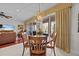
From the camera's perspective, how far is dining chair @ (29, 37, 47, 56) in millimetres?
3397

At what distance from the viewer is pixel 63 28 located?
3.61 meters

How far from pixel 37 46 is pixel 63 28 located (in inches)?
37.2

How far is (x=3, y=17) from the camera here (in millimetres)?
3529

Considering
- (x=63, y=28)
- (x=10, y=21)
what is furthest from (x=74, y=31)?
(x=10, y=21)

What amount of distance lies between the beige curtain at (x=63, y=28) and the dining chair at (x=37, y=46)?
455 millimetres

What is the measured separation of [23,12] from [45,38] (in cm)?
101

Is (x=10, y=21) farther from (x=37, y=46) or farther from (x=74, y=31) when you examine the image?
(x=74, y=31)

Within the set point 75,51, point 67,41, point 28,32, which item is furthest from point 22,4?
point 75,51

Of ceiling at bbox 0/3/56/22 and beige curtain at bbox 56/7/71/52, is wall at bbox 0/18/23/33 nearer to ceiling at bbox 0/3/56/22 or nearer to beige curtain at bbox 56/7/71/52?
ceiling at bbox 0/3/56/22

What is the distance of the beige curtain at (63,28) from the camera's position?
141 inches

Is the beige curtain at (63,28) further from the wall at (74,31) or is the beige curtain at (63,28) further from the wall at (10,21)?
the wall at (10,21)

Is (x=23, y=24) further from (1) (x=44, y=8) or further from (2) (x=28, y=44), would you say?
(1) (x=44, y=8)

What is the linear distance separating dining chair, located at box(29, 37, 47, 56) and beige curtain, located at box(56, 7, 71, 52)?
17.9 inches

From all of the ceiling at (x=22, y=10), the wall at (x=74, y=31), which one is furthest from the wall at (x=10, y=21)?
the wall at (x=74, y=31)
